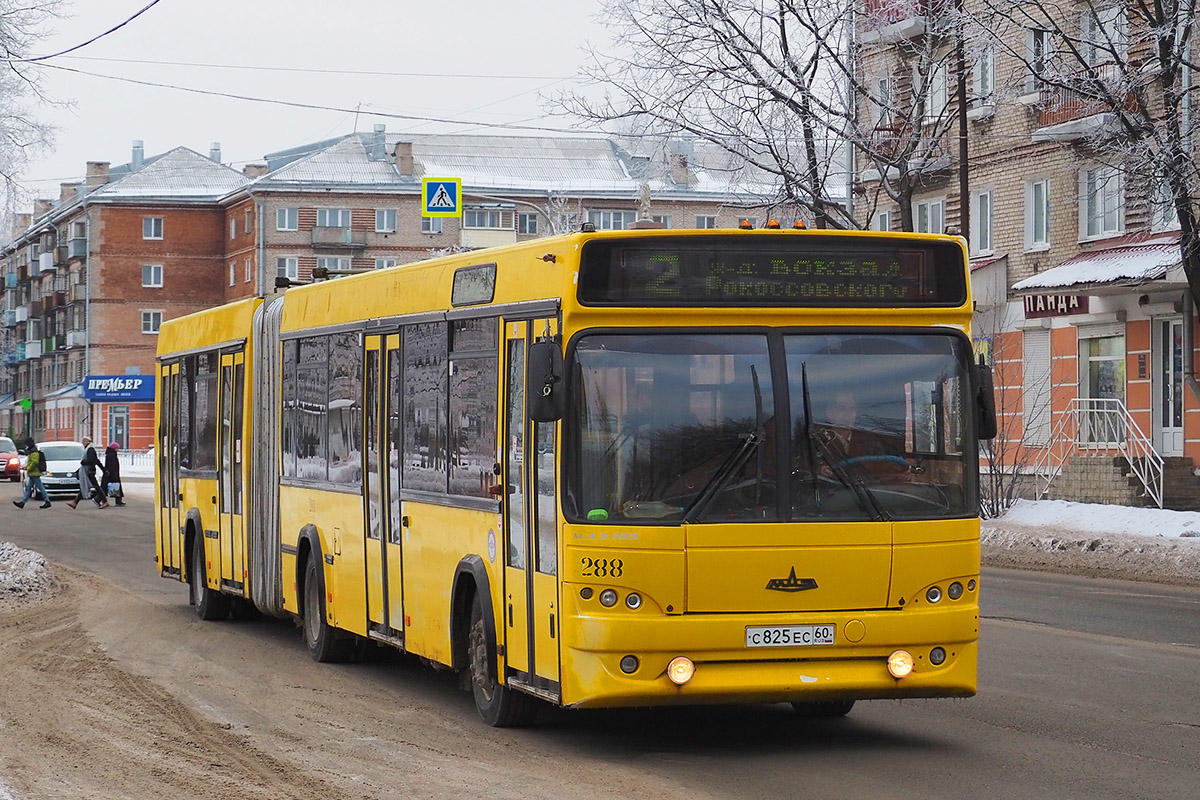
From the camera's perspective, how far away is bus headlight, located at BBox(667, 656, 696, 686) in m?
9.10

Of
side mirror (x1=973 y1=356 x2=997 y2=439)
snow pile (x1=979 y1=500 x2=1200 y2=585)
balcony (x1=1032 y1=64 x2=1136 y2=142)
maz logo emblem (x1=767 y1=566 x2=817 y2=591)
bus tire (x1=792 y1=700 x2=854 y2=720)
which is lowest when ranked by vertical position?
snow pile (x1=979 y1=500 x2=1200 y2=585)

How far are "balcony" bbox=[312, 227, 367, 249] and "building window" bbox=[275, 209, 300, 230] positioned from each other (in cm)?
105

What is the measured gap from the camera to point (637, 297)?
9383 mm

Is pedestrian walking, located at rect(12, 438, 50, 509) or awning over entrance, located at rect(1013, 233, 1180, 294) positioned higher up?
awning over entrance, located at rect(1013, 233, 1180, 294)

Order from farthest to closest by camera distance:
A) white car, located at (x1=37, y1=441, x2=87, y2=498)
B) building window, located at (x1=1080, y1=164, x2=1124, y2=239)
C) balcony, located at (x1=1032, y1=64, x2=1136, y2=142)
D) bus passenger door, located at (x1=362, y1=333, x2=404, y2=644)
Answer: white car, located at (x1=37, y1=441, x2=87, y2=498) < building window, located at (x1=1080, y1=164, x2=1124, y2=239) < balcony, located at (x1=1032, y1=64, x2=1136, y2=142) < bus passenger door, located at (x1=362, y1=333, x2=404, y2=644)

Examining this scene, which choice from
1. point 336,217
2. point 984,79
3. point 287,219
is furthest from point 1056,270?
point 287,219

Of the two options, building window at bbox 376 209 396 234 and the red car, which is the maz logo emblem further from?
building window at bbox 376 209 396 234

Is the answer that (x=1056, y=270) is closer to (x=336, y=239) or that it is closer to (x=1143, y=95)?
(x=1143, y=95)

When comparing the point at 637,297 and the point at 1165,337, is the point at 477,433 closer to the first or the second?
the point at 637,297

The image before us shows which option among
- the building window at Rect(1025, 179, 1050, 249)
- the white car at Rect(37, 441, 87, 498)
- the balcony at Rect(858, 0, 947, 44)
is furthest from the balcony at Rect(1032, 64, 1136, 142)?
the white car at Rect(37, 441, 87, 498)

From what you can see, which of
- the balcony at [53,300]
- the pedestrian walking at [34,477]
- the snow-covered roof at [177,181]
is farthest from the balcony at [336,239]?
the pedestrian walking at [34,477]

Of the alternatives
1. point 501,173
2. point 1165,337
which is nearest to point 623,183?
point 501,173

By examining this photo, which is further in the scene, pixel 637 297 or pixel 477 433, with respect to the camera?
pixel 477 433

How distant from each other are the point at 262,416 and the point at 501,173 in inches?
3225
